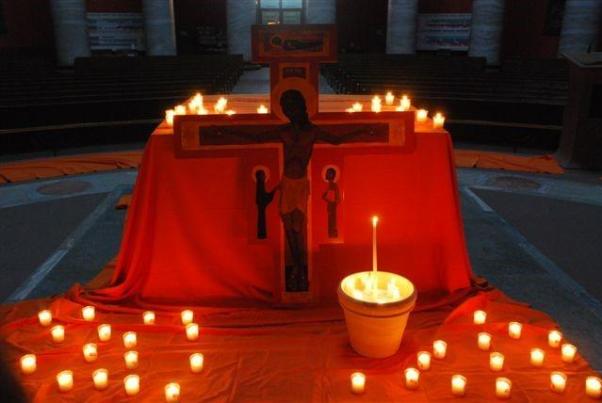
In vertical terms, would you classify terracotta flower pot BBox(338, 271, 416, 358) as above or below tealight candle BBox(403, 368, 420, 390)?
above

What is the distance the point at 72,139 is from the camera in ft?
30.8

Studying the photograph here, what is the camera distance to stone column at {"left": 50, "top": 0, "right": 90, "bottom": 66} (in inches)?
669

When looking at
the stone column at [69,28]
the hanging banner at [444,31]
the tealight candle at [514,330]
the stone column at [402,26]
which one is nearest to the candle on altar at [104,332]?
the tealight candle at [514,330]

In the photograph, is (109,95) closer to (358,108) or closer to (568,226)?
(358,108)

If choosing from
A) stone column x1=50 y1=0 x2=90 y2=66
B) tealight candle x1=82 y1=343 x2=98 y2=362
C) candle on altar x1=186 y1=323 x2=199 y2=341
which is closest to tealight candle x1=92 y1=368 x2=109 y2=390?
tealight candle x1=82 y1=343 x2=98 y2=362

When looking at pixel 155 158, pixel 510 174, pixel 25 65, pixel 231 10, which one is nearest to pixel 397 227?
pixel 155 158

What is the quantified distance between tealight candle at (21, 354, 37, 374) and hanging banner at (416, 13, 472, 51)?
21.0m

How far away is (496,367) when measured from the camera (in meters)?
3.08

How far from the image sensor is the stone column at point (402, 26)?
18750mm

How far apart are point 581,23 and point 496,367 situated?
16907 millimetres

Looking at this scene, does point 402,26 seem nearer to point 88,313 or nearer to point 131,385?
point 88,313

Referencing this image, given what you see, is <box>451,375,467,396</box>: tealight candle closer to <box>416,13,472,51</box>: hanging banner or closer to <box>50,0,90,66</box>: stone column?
<box>50,0,90,66</box>: stone column

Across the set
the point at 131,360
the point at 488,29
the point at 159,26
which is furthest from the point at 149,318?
the point at 488,29

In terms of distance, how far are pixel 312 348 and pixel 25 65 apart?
626 inches
